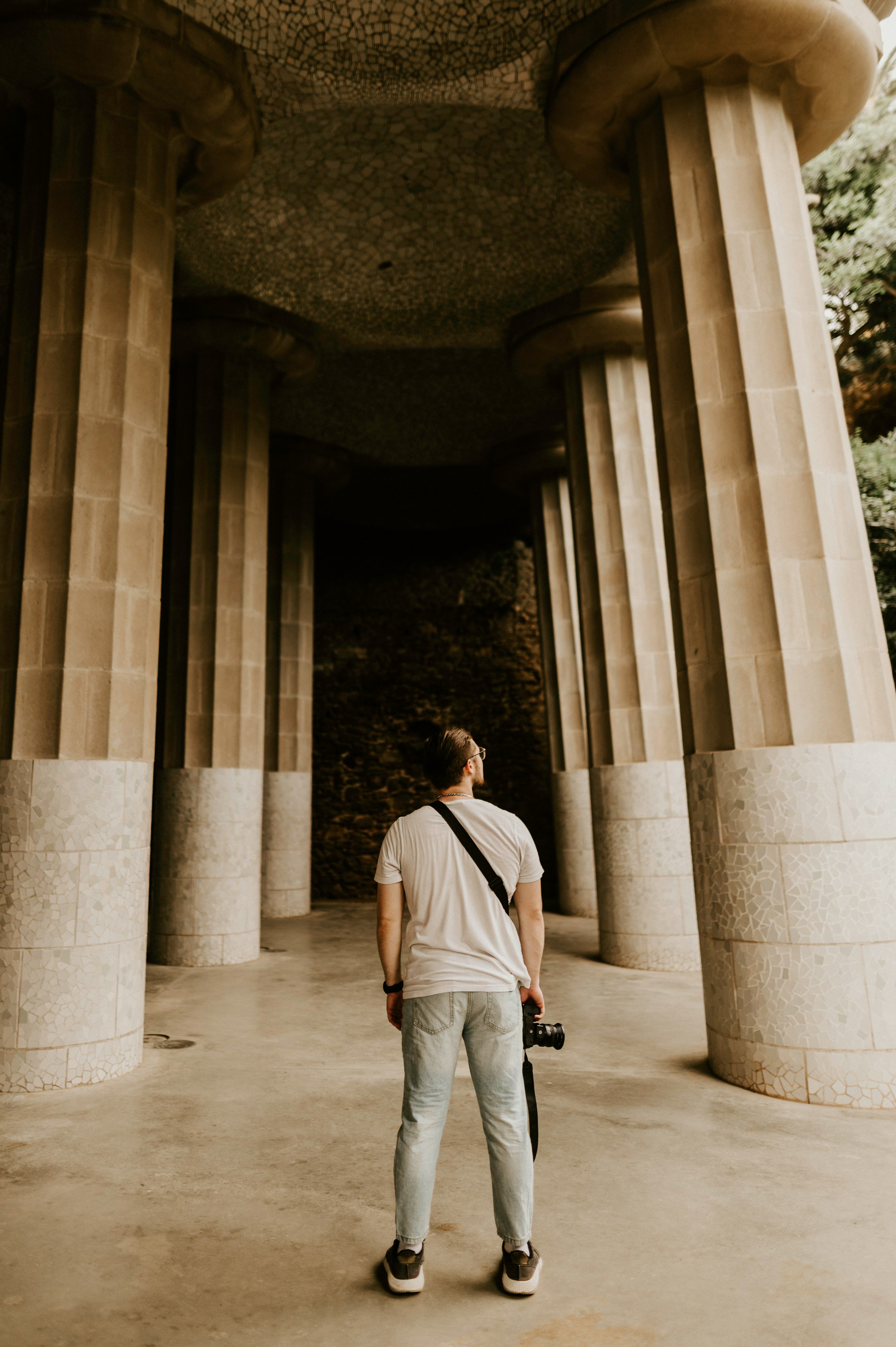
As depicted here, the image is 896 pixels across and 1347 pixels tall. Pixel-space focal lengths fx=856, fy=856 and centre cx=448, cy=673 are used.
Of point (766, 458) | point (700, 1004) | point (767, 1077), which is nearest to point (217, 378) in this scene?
point (766, 458)

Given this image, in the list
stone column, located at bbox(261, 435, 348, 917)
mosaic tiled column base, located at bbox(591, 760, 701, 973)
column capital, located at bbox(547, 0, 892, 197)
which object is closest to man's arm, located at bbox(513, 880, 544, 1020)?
column capital, located at bbox(547, 0, 892, 197)

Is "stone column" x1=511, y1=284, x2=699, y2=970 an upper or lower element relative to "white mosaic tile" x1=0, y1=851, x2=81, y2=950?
upper

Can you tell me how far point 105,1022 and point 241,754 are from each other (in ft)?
15.4

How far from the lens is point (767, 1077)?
15.5 feet

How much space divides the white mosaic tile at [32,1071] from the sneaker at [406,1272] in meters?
3.22

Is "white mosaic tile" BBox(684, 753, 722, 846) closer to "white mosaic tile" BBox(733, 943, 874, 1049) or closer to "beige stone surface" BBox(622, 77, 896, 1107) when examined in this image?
"beige stone surface" BBox(622, 77, 896, 1107)

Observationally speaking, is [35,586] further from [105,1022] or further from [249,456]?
A: [249,456]

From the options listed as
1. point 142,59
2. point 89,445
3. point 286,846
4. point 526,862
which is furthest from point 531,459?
point 526,862

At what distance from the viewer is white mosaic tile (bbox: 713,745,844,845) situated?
4828mm

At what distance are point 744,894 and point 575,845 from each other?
8226 mm

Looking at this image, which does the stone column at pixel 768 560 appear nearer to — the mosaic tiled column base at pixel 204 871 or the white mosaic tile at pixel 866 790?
the white mosaic tile at pixel 866 790

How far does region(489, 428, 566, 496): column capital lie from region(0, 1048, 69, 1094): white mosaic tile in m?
11.7

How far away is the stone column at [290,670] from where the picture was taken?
13336mm

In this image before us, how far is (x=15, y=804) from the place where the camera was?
5.38 meters
